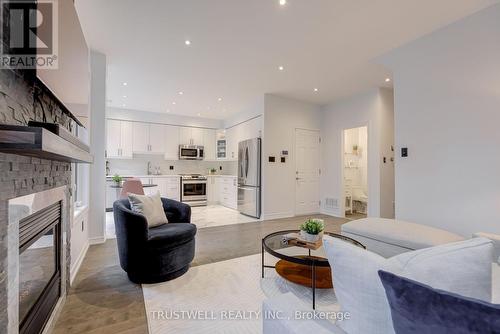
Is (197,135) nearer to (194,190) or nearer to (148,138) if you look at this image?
(148,138)

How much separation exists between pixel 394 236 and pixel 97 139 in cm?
394

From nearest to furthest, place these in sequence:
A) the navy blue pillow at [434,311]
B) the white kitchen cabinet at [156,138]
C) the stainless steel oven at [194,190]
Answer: the navy blue pillow at [434,311]
the white kitchen cabinet at [156,138]
the stainless steel oven at [194,190]

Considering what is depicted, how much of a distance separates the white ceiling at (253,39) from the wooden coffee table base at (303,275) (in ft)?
8.61

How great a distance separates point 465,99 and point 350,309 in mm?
3067

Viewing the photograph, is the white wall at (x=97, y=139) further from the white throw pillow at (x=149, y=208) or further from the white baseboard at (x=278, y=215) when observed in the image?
the white baseboard at (x=278, y=215)

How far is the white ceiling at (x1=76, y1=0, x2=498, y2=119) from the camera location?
7.96ft

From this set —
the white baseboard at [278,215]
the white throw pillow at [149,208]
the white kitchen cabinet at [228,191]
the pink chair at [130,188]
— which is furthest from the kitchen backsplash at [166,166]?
the white throw pillow at [149,208]

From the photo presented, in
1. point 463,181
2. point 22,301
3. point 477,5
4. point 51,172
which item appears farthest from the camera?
point 463,181

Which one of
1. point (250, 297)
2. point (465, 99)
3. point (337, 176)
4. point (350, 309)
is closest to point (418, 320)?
point (350, 309)

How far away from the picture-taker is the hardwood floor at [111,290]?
167 cm

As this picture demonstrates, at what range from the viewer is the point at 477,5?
2426 millimetres

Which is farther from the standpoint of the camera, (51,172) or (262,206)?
(262,206)

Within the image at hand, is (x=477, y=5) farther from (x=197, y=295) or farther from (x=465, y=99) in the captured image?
(x=197, y=295)

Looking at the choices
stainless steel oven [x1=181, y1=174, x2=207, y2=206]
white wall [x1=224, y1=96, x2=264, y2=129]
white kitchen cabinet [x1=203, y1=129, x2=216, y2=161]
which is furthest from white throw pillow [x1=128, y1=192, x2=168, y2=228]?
white kitchen cabinet [x1=203, y1=129, x2=216, y2=161]
